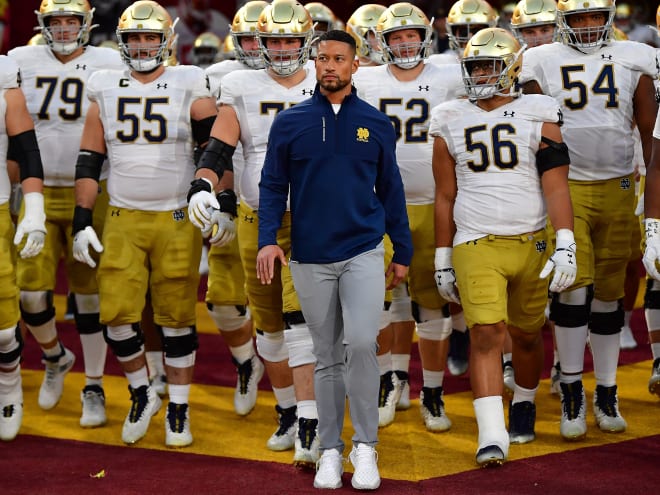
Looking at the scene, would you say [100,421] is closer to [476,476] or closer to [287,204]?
[287,204]

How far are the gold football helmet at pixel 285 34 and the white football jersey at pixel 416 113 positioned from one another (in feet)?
1.67

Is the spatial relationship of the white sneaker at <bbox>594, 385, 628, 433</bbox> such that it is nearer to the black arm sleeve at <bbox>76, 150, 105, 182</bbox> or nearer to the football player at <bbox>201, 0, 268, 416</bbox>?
the football player at <bbox>201, 0, 268, 416</bbox>

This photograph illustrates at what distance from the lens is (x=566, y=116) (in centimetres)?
536

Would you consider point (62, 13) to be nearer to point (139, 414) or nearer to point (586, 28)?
point (139, 414)

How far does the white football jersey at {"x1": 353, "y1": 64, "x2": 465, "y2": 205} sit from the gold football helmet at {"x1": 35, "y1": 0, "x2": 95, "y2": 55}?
1486mm

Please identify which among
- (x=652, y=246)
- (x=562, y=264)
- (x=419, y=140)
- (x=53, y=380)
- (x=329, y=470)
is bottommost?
(x=53, y=380)

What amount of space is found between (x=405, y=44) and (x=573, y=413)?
69.5 inches

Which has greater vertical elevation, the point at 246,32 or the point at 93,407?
the point at 246,32

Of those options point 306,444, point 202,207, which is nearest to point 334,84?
point 202,207

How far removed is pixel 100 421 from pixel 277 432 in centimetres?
91

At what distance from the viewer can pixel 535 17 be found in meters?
6.09

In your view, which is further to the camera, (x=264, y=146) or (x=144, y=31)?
(x=144, y=31)

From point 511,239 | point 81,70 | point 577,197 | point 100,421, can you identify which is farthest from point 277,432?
point 81,70

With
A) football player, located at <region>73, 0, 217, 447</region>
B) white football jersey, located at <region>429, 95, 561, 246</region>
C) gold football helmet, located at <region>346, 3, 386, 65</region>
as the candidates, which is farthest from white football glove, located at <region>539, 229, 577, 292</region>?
gold football helmet, located at <region>346, 3, 386, 65</region>
